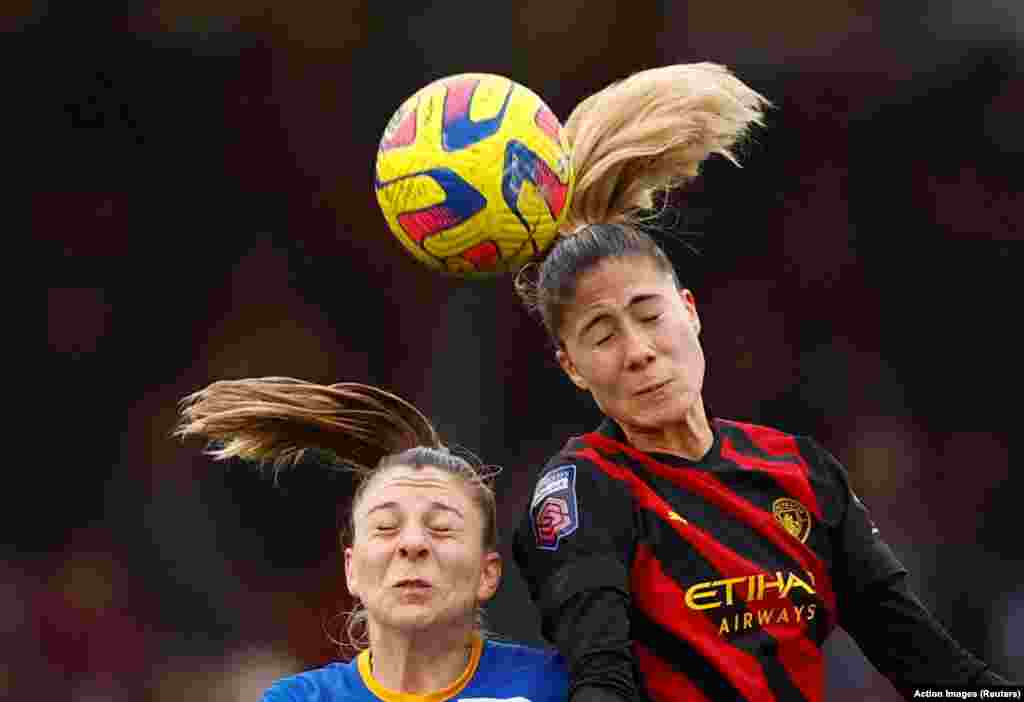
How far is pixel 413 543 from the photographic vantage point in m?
2.88

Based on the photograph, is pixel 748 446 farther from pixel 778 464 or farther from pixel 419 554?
pixel 419 554

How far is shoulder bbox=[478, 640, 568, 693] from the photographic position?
294 centimetres

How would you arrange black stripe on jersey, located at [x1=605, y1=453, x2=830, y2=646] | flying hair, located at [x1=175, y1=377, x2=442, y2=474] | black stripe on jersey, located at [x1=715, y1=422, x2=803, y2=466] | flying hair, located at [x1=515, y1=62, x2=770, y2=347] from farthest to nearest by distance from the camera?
flying hair, located at [x1=175, y1=377, x2=442, y2=474]
flying hair, located at [x1=515, y1=62, x2=770, y2=347]
black stripe on jersey, located at [x1=715, y1=422, x2=803, y2=466]
black stripe on jersey, located at [x1=605, y1=453, x2=830, y2=646]

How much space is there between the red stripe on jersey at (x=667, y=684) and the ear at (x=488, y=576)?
0.42 m

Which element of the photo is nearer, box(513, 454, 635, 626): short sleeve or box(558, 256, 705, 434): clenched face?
box(513, 454, 635, 626): short sleeve

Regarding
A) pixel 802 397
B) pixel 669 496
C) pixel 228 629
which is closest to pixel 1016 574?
pixel 802 397

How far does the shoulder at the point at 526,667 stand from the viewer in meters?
2.94

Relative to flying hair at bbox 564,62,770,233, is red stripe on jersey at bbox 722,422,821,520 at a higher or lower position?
lower

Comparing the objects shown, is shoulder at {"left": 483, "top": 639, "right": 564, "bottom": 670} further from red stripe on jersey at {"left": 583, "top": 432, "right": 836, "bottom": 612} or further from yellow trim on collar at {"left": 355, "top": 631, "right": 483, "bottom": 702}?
red stripe on jersey at {"left": 583, "top": 432, "right": 836, "bottom": 612}

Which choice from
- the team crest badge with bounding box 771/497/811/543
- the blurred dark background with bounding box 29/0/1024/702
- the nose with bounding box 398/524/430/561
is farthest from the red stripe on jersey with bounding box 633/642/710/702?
the blurred dark background with bounding box 29/0/1024/702

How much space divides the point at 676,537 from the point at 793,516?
26cm

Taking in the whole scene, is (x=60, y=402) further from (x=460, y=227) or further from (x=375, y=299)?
(x=460, y=227)

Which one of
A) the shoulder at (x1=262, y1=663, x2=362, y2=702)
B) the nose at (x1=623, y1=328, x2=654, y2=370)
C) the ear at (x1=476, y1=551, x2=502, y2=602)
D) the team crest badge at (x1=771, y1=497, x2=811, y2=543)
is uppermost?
the nose at (x1=623, y1=328, x2=654, y2=370)

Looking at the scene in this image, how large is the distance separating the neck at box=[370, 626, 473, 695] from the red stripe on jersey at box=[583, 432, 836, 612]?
0.47 metres
